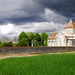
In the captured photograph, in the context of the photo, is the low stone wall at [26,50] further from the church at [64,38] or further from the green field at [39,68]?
the church at [64,38]

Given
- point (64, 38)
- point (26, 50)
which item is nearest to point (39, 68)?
point (26, 50)

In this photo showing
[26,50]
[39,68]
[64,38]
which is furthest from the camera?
[64,38]

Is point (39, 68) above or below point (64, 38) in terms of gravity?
below

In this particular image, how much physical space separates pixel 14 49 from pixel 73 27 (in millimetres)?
43157

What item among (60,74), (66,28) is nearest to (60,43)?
(66,28)

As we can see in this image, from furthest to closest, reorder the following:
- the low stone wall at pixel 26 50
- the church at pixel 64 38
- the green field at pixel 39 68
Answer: the church at pixel 64 38 → the low stone wall at pixel 26 50 → the green field at pixel 39 68

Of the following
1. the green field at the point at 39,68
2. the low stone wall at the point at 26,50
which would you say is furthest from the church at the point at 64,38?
the green field at the point at 39,68

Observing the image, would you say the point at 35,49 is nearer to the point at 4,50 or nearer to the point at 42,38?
the point at 4,50

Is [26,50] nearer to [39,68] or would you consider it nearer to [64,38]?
[39,68]

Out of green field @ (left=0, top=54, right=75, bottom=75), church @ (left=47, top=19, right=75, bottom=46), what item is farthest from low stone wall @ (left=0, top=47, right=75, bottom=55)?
church @ (left=47, top=19, right=75, bottom=46)

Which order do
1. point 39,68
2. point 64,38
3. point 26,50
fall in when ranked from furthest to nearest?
1. point 64,38
2. point 26,50
3. point 39,68

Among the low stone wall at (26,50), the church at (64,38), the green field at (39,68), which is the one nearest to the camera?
the green field at (39,68)

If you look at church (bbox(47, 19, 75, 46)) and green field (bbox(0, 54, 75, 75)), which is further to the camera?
church (bbox(47, 19, 75, 46))

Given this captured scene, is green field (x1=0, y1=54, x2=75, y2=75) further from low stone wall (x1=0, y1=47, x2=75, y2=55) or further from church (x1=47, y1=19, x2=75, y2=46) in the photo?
church (x1=47, y1=19, x2=75, y2=46)
